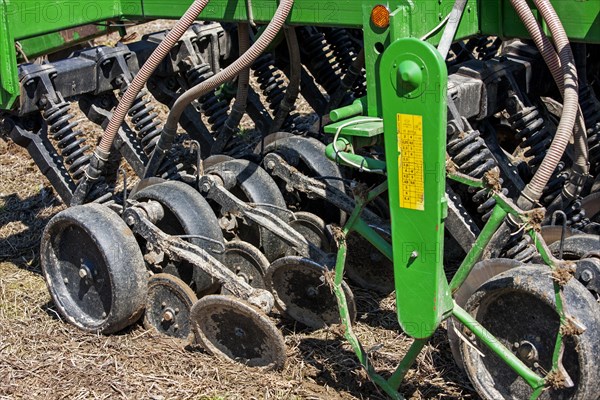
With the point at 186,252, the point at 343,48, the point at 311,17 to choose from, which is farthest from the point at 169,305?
the point at 343,48

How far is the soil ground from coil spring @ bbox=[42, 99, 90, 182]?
637mm

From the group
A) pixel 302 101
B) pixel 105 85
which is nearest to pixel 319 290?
pixel 105 85

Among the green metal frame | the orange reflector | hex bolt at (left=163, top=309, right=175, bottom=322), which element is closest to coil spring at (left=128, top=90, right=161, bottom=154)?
the green metal frame

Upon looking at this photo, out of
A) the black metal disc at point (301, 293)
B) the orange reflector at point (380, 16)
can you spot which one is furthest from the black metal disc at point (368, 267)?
the orange reflector at point (380, 16)

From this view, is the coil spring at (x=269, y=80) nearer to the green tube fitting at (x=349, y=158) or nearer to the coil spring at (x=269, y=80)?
the coil spring at (x=269, y=80)

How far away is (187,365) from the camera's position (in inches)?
160

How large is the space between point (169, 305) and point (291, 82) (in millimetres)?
1278

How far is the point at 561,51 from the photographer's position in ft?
11.5

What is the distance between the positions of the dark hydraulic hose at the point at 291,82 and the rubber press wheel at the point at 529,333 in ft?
5.24

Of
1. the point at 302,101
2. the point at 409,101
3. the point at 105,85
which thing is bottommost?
the point at 302,101

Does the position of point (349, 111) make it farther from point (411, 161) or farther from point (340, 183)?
point (340, 183)

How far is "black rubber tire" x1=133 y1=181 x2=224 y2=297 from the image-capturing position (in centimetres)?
432

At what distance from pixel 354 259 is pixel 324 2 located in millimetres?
1316

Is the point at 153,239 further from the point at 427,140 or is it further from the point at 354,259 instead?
the point at 427,140
